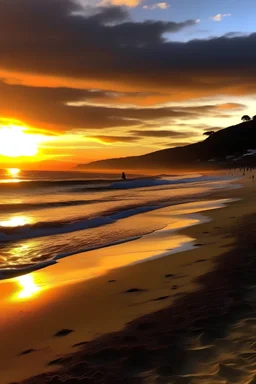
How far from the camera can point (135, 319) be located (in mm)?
5922

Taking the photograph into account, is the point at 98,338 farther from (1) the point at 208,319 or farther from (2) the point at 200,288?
(2) the point at 200,288

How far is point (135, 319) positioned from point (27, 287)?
3.12m

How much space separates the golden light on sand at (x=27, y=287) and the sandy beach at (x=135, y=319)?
24mm

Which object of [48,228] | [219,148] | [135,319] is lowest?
[135,319]

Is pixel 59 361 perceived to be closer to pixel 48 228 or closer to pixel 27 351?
pixel 27 351

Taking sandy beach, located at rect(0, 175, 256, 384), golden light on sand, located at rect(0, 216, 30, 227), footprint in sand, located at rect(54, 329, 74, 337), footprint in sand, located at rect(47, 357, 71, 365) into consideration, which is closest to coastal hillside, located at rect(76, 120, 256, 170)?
golden light on sand, located at rect(0, 216, 30, 227)

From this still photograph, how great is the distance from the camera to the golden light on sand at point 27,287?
765 centimetres

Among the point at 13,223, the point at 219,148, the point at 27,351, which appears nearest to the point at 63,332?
the point at 27,351

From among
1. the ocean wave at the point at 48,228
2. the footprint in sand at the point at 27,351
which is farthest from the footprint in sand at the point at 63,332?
the ocean wave at the point at 48,228

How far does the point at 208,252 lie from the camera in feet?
33.9

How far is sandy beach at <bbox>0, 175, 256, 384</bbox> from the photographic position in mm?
4359

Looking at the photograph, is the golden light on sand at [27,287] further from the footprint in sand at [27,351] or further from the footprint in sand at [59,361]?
the footprint in sand at [59,361]

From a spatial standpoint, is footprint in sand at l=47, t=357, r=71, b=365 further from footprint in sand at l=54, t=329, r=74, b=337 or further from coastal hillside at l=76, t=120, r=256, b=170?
coastal hillside at l=76, t=120, r=256, b=170

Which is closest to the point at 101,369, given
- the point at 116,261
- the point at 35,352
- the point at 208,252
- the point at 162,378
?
the point at 162,378
